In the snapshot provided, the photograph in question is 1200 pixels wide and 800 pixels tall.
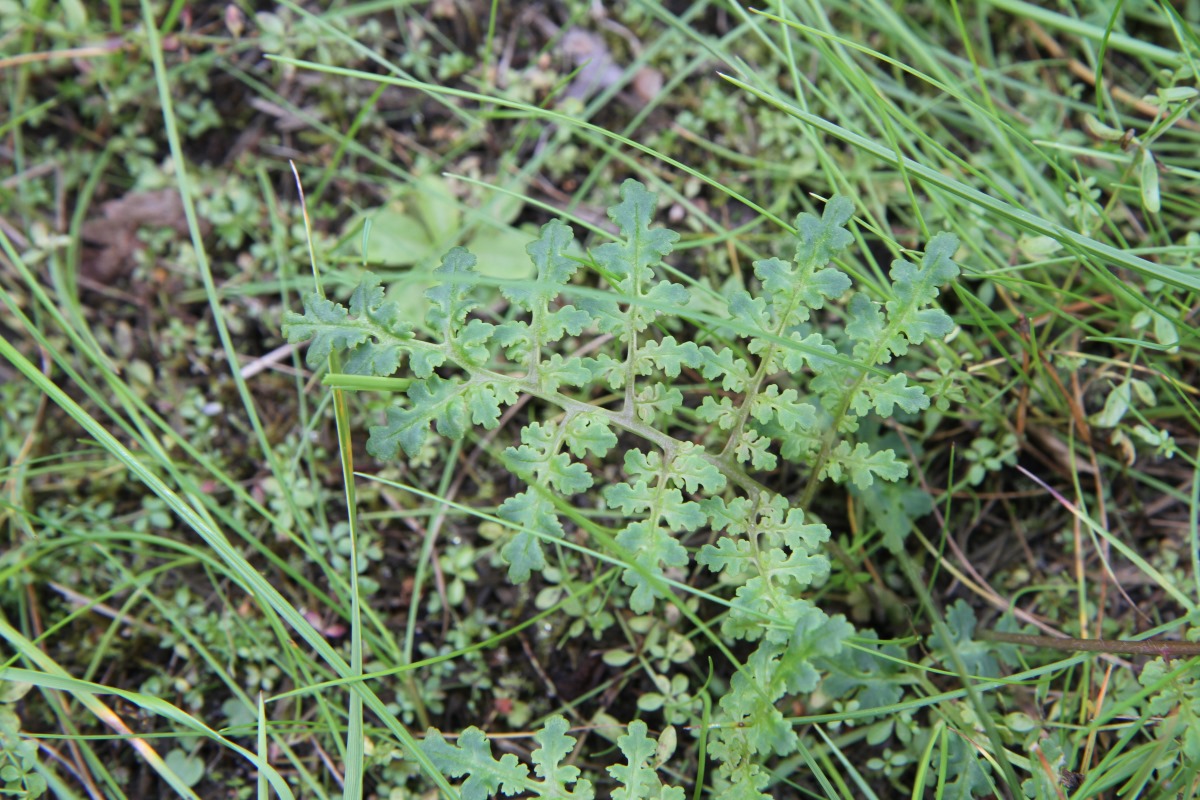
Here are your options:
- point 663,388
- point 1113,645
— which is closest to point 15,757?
point 663,388

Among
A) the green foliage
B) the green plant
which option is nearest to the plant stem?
the green plant

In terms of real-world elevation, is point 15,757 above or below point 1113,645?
below

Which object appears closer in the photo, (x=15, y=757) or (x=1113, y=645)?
(x=1113, y=645)

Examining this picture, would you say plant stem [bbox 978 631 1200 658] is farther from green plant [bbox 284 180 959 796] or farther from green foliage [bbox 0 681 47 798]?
green foliage [bbox 0 681 47 798]

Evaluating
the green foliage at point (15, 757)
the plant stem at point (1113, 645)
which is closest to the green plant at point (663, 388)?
the plant stem at point (1113, 645)

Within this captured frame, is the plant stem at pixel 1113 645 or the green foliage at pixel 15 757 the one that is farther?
the green foliage at pixel 15 757

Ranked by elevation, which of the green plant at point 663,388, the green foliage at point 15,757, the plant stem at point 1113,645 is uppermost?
the green plant at point 663,388

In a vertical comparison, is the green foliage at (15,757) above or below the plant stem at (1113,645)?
below

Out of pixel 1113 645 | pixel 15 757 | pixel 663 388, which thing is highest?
pixel 663 388

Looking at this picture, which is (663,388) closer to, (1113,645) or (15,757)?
(1113,645)

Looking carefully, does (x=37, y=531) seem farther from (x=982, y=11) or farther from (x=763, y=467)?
(x=982, y=11)

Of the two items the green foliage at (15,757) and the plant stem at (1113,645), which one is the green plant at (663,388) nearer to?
the plant stem at (1113,645)
